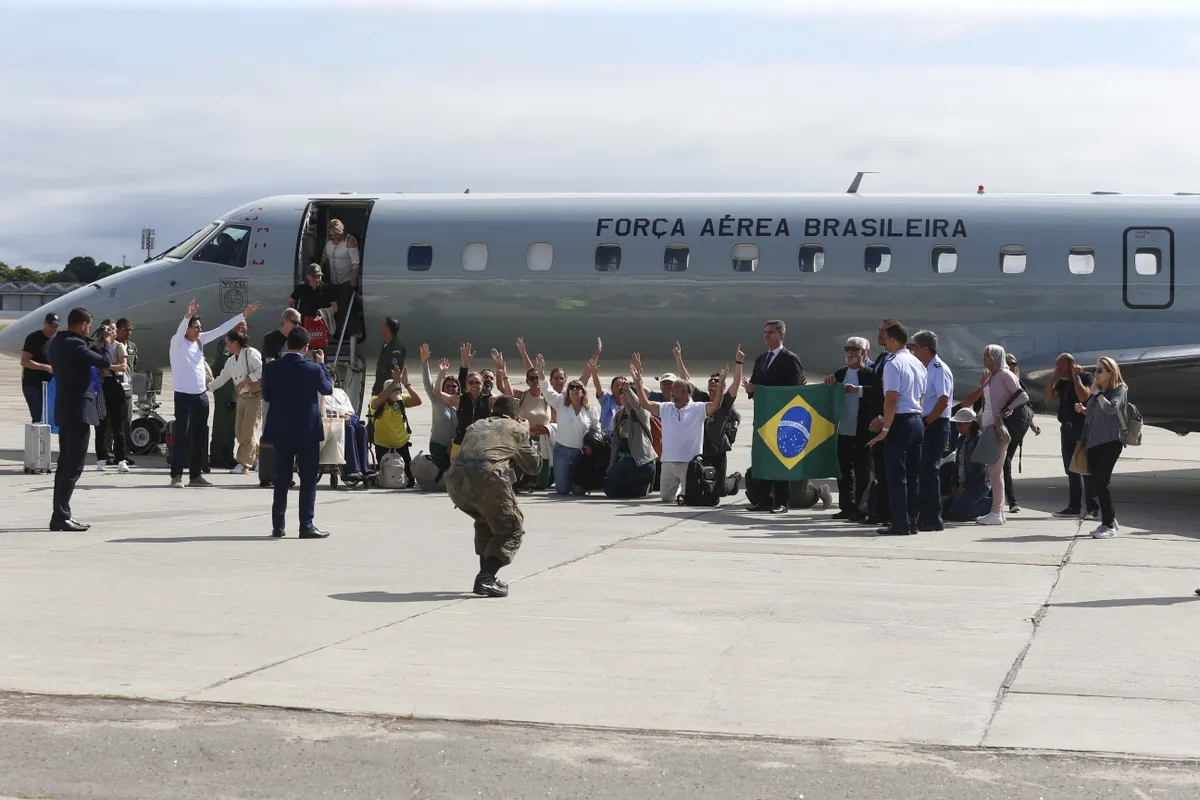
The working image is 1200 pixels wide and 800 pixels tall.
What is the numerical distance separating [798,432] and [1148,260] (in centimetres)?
A: 603

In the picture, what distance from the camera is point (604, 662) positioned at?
7.30 meters

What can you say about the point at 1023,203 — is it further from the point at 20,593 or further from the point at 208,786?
the point at 208,786

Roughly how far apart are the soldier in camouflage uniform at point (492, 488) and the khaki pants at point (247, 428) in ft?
28.2

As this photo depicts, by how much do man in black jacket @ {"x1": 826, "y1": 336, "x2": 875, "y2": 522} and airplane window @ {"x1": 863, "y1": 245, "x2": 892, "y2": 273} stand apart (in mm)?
4168

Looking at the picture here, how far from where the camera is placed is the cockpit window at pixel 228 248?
19.4 metres

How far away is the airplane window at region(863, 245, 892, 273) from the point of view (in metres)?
17.9

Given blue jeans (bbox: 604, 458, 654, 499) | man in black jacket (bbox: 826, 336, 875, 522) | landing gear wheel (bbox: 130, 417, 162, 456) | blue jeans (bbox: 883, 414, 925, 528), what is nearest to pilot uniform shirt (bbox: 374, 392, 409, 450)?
blue jeans (bbox: 604, 458, 654, 499)

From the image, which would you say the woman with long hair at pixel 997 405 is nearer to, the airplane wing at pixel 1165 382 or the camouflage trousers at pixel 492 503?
the airplane wing at pixel 1165 382

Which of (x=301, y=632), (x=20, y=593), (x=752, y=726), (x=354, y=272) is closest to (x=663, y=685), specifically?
(x=752, y=726)

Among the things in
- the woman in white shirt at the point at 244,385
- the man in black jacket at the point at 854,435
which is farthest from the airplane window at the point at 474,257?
the man in black jacket at the point at 854,435

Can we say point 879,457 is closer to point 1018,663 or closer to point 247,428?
point 1018,663

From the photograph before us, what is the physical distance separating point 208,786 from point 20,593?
14.2 ft

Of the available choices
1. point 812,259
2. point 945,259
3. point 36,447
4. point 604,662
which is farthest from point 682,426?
point 36,447

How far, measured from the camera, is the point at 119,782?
17.3 ft
